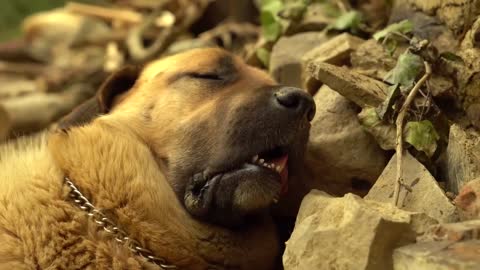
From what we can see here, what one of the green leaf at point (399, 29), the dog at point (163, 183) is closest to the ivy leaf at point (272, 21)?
the green leaf at point (399, 29)

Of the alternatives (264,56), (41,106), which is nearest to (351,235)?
(264,56)

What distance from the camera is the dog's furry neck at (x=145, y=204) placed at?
1892 mm

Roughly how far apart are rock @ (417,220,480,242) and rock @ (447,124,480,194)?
398 mm

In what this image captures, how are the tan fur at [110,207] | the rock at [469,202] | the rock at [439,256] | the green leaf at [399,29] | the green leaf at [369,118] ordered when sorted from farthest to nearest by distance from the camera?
the green leaf at [399,29], the green leaf at [369,118], the tan fur at [110,207], the rock at [469,202], the rock at [439,256]

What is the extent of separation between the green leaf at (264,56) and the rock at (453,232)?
1640mm

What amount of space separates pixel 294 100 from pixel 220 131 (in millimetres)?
229

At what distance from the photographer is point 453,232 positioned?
1.49 metres

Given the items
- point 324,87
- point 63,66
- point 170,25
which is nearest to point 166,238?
point 324,87

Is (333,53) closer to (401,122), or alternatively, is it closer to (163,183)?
(401,122)

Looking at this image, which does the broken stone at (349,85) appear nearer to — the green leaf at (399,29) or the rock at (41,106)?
the green leaf at (399,29)

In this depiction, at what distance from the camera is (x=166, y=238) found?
189 cm

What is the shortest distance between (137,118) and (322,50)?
766 millimetres

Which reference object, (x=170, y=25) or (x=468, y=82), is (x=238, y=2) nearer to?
(x=170, y=25)

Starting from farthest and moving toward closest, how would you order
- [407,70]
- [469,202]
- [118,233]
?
1. [407,70]
2. [118,233]
3. [469,202]
